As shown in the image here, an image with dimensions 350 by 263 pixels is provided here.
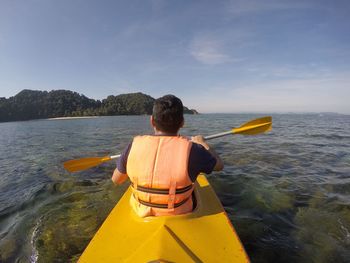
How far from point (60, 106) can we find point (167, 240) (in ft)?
409

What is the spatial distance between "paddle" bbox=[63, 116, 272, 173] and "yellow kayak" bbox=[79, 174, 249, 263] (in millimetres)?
1690

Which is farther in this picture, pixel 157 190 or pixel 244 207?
pixel 244 207

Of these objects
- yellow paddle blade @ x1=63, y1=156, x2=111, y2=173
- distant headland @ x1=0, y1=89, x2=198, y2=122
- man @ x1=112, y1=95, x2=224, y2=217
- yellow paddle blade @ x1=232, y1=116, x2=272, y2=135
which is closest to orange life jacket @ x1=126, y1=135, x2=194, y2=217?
man @ x1=112, y1=95, x2=224, y2=217

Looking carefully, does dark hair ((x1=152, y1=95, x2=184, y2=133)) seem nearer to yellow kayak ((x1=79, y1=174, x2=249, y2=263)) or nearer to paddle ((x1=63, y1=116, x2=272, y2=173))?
yellow kayak ((x1=79, y1=174, x2=249, y2=263))

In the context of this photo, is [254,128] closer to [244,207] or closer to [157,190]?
[244,207]

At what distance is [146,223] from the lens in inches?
114

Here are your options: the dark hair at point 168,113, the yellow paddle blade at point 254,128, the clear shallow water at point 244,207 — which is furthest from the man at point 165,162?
the yellow paddle blade at point 254,128

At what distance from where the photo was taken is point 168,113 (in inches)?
107

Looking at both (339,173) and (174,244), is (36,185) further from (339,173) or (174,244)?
(339,173)

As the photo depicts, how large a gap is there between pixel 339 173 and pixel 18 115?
114 metres

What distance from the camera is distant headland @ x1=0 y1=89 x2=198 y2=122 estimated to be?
4001 inches

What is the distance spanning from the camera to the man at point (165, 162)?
8.54 ft

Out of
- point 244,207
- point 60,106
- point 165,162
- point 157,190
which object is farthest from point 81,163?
point 60,106

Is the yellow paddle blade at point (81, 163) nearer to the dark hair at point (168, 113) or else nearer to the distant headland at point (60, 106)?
the dark hair at point (168, 113)
